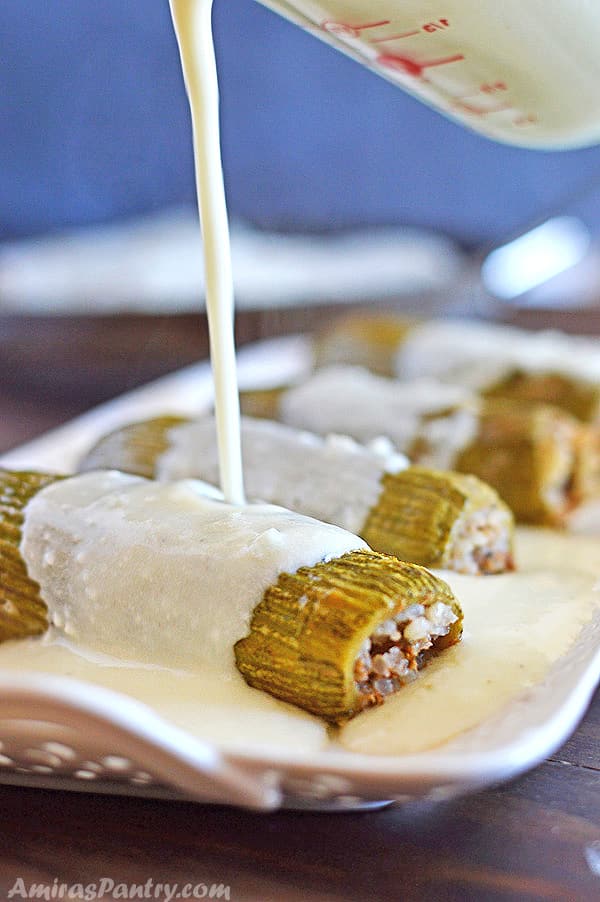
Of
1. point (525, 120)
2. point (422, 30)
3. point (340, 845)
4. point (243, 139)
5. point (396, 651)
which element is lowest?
point (340, 845)

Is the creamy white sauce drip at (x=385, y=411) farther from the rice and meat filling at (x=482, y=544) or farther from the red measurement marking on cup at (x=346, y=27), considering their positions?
the red measurement marking on cup at (x=346, y=27)

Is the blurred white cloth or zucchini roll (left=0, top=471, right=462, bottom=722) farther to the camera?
the blurred white cloth

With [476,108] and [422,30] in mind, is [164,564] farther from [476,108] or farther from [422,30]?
[476,108]

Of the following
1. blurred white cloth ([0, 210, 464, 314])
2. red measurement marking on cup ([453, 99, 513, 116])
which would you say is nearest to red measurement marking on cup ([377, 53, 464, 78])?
red measurement marking on cup ([453, 99, 513, 116])

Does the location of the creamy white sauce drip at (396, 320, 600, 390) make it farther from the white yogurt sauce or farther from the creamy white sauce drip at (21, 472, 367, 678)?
the creamy white sauce drip at (21, 472, 367, 678)

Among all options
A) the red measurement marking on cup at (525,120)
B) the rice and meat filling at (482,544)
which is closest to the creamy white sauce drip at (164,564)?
the rice and meat filling at (482,544)

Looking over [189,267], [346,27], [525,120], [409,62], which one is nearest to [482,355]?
[525,120]

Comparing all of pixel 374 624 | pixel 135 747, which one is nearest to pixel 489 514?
pixel 374 624
